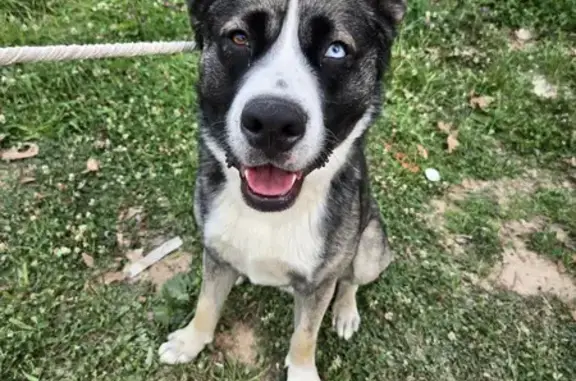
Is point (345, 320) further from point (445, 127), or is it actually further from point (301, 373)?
point (445, 127)

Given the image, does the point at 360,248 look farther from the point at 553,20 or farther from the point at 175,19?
the point at 553,20

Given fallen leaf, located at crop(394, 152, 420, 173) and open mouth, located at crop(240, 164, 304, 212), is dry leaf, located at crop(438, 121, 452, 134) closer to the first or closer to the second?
fallen leaf, located at crop(394, 152, 420, 173)

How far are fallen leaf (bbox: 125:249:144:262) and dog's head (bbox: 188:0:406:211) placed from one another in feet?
4.82

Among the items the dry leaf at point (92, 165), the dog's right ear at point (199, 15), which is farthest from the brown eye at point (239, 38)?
the dry leaf at point (92, 165)

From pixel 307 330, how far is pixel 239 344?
617 mm

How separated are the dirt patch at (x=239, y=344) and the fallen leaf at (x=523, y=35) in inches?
154

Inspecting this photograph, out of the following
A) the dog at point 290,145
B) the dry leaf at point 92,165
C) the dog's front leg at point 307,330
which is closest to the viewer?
the dog at point 290,145

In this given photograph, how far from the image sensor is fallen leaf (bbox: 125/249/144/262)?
4115 millimetres

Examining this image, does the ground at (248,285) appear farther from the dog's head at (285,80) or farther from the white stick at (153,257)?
the dog's head at (285,80)

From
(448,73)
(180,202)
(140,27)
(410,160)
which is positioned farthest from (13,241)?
(448,73)

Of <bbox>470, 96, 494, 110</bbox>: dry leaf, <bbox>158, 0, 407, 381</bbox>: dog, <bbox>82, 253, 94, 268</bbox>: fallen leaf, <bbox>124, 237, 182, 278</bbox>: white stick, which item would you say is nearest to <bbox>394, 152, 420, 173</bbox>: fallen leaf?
<bbox>470, 96, 494, 110</bbox>: dry leaf

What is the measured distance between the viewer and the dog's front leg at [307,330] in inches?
129

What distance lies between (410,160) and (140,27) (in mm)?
2291

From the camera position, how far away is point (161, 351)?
3699mm
